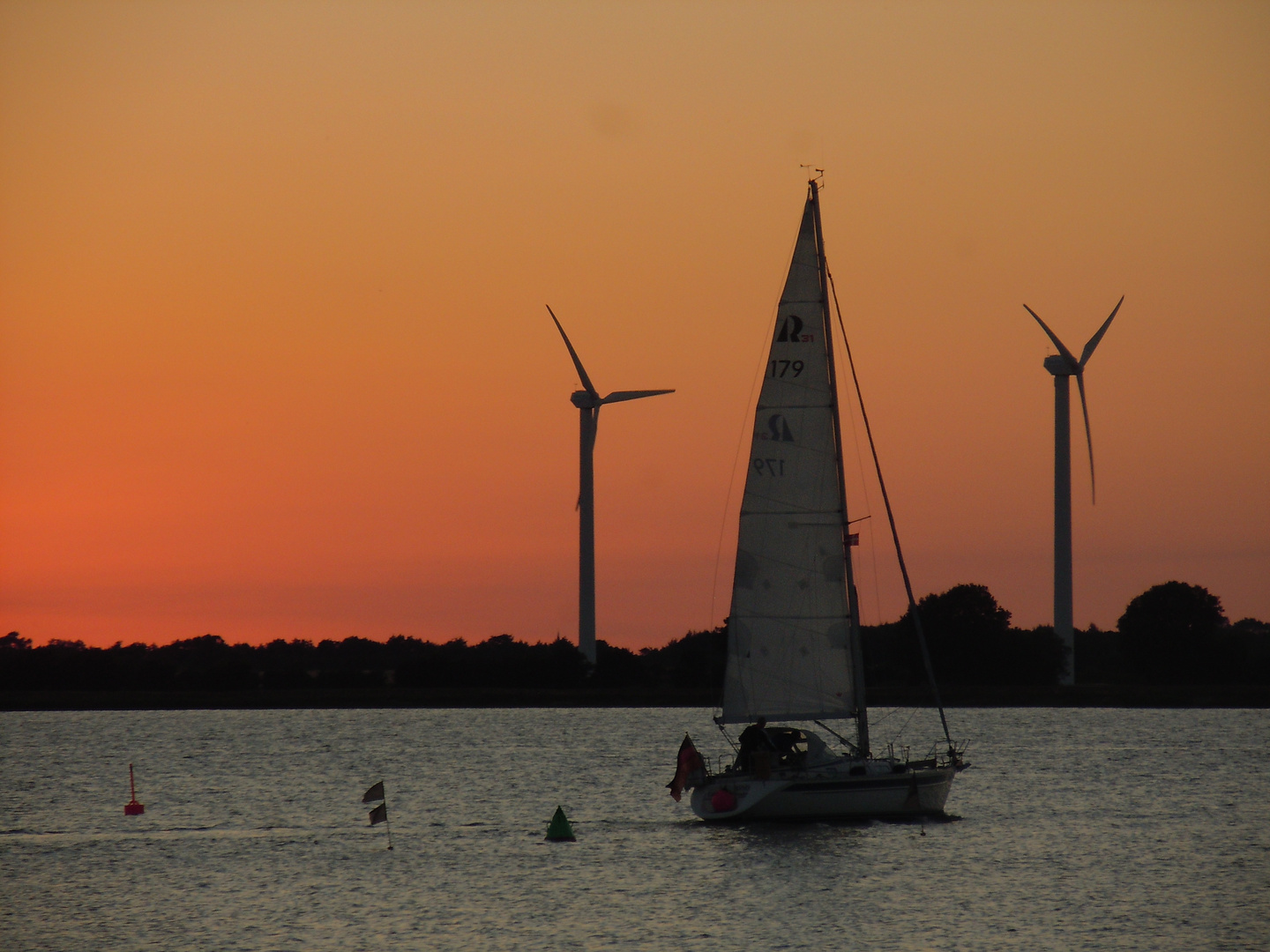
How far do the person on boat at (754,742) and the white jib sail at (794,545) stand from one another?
42 cm

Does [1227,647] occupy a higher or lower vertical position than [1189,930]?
higher

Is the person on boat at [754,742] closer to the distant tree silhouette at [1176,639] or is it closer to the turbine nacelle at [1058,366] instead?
the turbine nacelle at [1058,366]

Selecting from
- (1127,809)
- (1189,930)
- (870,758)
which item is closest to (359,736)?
(1127,809)

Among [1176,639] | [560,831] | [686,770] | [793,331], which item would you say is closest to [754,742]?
[686,770]

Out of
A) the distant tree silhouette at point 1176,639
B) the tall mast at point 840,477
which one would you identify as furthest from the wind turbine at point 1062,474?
the tall mast at point 840,477

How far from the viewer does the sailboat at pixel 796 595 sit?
58.1m

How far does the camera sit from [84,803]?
85938 mm

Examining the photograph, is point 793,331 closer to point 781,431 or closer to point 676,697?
point 781,431

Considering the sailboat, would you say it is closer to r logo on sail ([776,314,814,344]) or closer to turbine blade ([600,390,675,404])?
r logo on sail ([776,314,814,344])

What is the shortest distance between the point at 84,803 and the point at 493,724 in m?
88.7

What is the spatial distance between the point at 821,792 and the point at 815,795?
226 mm

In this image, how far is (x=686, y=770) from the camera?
192ft

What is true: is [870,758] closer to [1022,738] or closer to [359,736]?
[1022,738]

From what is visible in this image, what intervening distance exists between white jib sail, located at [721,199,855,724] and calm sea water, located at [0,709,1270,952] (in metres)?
5.36
